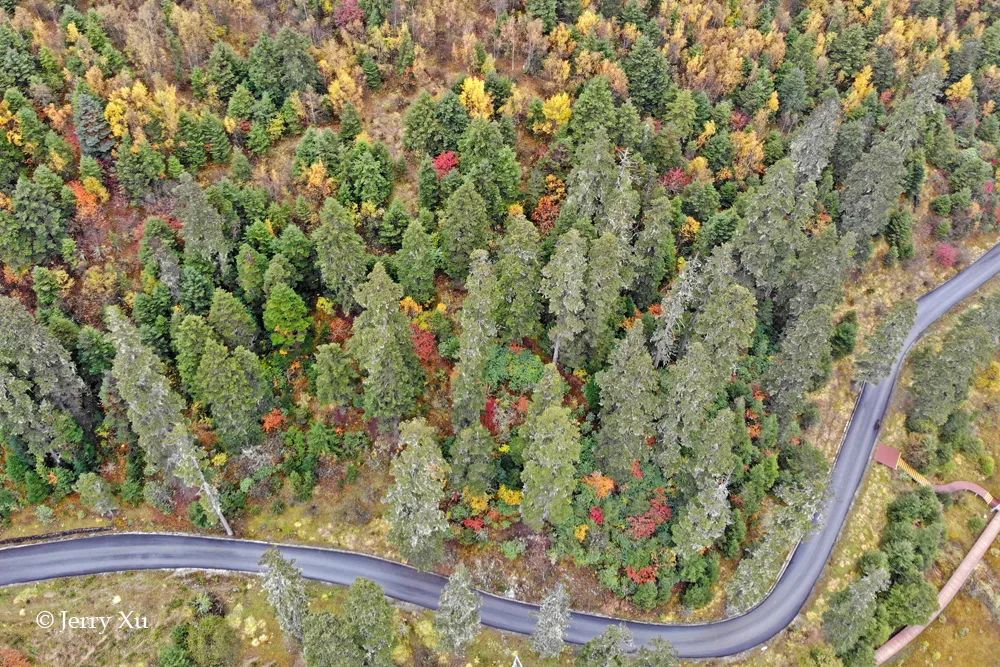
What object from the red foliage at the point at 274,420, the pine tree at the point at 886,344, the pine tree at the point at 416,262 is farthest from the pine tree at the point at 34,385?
the pine tree at the point at 886,344

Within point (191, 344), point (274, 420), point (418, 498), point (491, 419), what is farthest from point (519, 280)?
point (191, 344)

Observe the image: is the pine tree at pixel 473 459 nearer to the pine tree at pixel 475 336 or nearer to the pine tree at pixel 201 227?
the pine tree at pixel 475 336

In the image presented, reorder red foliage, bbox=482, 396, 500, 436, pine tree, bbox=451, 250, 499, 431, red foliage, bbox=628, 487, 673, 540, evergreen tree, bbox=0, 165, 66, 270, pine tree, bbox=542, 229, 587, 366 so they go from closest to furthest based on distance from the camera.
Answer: pine tree, bbox=451, 250, 499, 431 < pine tree, bbox=542, 229, 587, 366 < red foliage, bbox=628, 487, 673, 540 < red foliage, bbox=482, 396, 500, 436 < evergreen tree, bbox=0, 165, 66, 270

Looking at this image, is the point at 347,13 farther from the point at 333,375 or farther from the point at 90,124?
the point at 333,375

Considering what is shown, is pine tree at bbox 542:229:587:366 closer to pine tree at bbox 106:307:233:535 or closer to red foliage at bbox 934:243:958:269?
pine tree at bbox 106:307:233:535

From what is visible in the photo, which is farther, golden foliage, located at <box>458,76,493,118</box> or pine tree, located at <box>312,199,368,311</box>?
golden foliage, located at <box>458,76,493,118</box>

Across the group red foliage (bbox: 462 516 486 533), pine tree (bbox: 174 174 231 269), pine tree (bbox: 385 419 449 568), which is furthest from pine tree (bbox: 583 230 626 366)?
pine tree (bbox: 174 174 231 269)
